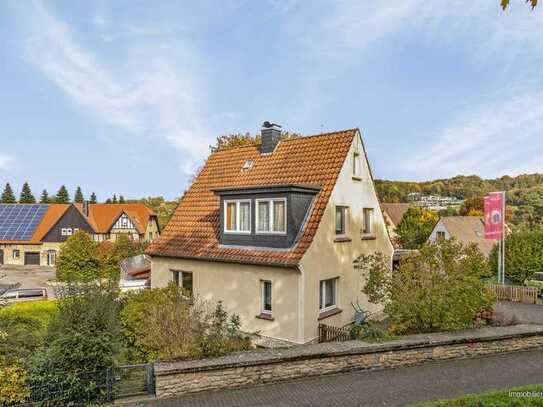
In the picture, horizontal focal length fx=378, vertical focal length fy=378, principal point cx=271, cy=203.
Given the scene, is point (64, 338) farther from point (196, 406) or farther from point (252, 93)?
point (252, 93)

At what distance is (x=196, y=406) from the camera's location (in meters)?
7.29

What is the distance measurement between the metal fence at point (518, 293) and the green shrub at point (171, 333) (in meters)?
18.2

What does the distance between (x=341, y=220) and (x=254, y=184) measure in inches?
159

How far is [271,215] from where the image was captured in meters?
13.9

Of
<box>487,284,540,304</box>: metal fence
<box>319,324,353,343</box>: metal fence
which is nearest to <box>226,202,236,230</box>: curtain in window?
<box>319,324,353,343</box>: metal fence

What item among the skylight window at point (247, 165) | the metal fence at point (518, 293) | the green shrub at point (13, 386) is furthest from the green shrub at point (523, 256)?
the green shrub at point (13, 386)

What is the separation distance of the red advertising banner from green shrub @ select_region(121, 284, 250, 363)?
18.2 m

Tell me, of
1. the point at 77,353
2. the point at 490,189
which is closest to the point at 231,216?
the point at 77,353

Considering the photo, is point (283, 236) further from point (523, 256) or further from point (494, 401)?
point (523, 256)

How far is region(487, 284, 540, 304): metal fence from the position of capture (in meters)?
21.6

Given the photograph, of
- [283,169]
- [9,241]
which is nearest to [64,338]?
[283,169]

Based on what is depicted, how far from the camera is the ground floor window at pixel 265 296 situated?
13533mm

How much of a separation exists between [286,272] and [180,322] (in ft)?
14.6

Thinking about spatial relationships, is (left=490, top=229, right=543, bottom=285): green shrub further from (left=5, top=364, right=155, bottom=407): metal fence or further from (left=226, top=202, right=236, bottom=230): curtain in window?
(left=5, top=364, right=155, bottom=407): metal fence
